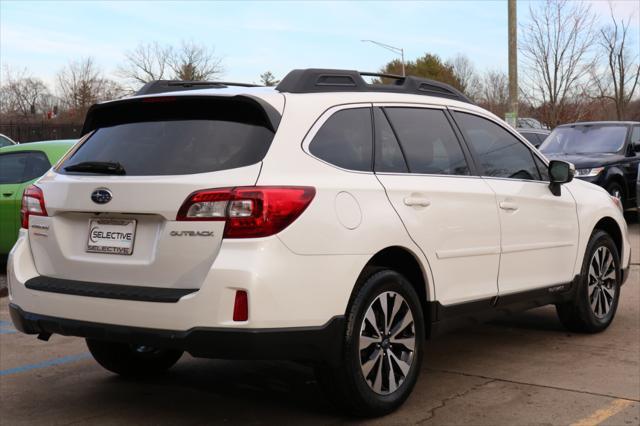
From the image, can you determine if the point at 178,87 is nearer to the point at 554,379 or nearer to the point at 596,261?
the point at 554,379

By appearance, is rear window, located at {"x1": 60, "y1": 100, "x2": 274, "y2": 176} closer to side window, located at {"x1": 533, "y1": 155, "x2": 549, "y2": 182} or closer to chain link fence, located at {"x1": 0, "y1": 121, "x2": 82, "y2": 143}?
side window, located at {"x1": 533, "y1": 155, "x2": 549, "y2": 182}

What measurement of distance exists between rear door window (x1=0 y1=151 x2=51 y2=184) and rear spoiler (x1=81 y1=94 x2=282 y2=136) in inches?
208

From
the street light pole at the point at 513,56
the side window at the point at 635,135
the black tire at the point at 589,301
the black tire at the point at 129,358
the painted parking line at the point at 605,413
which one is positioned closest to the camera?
the painted parking line at the point at 605,413

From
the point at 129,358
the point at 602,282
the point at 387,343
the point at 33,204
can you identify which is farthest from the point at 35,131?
the point at 387,343

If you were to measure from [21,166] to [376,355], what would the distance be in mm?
6623

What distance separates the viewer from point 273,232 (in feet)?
12.9

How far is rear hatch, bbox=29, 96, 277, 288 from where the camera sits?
4.00 meters

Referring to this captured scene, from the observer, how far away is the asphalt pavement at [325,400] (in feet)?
15.0

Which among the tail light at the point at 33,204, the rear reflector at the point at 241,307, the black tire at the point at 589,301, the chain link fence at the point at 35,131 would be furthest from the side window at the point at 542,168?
the chain link fence at the point at 35,131

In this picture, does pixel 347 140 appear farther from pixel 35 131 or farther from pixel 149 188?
pixel 35 131

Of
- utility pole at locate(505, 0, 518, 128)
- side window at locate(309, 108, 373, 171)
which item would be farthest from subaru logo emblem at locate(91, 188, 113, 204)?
utility pole at locate(505, 0, 518, 128)

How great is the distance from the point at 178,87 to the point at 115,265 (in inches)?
52.9

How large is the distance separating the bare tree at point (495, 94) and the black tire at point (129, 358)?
46.9m

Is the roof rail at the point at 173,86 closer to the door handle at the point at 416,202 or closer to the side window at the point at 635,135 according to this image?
the door handle at the point at 416,202
